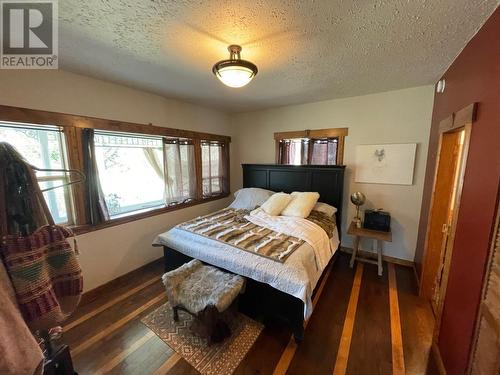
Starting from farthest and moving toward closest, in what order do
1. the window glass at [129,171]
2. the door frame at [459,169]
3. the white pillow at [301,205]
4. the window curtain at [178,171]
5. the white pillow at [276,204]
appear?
the window curtain at [178,171] → the white pillow at [276,204] → the white pillow at [301,205] → the window glass at [129,171] → the door frame at [459,169]

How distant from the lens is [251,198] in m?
3.35

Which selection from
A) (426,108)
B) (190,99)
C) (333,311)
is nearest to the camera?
(333,311)

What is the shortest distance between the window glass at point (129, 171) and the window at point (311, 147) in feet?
6.76

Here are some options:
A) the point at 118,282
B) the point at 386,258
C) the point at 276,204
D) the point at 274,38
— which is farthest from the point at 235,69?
the point at 386,258

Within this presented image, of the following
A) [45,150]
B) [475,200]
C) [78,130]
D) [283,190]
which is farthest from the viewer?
[283,190]

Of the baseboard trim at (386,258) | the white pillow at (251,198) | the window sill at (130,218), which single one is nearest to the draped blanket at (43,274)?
the window sill at (130,218)

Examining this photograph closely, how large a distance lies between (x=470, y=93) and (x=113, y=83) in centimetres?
335

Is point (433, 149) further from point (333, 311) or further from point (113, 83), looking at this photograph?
point (113, 83)

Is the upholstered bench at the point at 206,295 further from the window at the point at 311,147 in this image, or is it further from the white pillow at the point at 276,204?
the window at the point at 311,147

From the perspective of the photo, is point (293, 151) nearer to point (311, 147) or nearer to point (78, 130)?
point (311, 147)

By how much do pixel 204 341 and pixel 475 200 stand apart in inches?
86.0

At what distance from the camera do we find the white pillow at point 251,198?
3.27 meters

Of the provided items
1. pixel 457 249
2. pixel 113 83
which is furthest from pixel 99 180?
pixel 457 249

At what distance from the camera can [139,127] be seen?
259 cm
